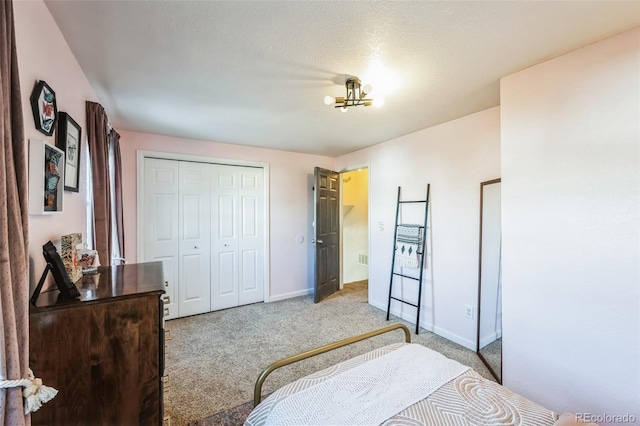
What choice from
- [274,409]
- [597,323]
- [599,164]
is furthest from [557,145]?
[274,409]

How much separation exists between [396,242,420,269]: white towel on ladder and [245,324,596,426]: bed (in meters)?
1.82

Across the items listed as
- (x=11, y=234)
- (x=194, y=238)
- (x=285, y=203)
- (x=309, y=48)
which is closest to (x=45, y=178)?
(x=11, y=234)

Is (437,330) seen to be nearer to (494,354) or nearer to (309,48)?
(494,354)

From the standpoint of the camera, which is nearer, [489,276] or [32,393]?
[32,393]

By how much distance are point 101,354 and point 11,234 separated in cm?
64

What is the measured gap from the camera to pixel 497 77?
196 cm

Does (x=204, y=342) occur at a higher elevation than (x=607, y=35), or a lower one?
lower

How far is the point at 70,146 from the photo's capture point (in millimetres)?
1603

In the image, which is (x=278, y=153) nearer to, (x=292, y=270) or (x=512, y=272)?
(x=292, y=270)

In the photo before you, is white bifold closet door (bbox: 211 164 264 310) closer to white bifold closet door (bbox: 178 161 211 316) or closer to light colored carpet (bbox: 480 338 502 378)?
white bifold closet door (bbox: 178 161 211 316)

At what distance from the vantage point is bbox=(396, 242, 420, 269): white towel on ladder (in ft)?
10.6

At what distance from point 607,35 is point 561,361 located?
76.5 inches

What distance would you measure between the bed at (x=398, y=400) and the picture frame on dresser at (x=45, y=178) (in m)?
1.31

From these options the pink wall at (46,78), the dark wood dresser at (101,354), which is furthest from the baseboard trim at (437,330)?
the pink wall at (46,78)
